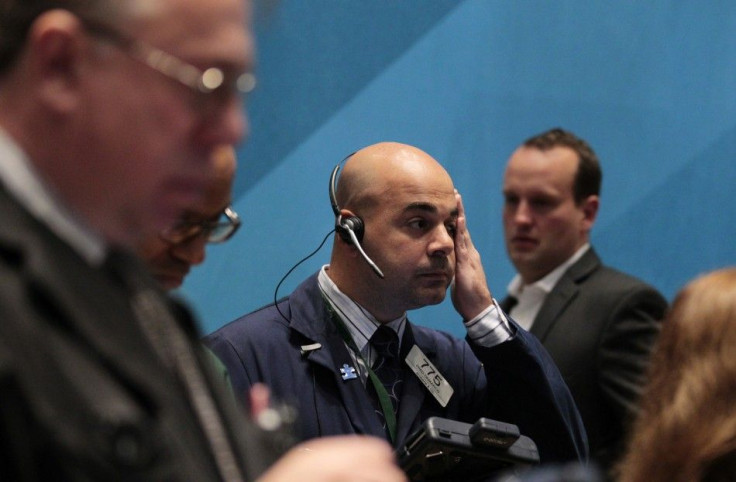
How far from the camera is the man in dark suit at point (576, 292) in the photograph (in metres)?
3.59

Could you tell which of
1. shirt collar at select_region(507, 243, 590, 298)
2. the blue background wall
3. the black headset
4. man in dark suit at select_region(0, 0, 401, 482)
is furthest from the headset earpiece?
man in dark suit at select_region(0, 0, 401, 482)

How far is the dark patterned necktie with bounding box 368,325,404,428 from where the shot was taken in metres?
2.87

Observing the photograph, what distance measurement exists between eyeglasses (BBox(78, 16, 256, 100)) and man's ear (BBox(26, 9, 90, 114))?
0.06ft

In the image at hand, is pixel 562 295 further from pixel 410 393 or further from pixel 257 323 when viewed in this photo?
pixel 257 323

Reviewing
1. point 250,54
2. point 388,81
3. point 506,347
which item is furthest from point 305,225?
point 250,54

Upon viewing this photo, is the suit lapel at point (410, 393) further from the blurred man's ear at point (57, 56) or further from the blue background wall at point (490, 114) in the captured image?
the blurred man's ear at point (57, 56)

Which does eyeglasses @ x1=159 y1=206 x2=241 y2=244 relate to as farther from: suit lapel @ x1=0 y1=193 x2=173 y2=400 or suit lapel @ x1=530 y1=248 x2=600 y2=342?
suit lapel @ x1=530 y1=248 x2=600 y2=342

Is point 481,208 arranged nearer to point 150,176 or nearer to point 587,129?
point 587,129

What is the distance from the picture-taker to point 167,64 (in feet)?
3.21

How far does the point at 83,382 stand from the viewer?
2.87ft

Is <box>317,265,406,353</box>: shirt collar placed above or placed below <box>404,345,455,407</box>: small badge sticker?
above

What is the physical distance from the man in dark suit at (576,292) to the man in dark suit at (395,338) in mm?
438

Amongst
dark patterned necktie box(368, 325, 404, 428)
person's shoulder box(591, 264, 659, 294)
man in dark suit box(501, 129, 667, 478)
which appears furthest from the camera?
person's shoulder box(591, 264, 659, 294)

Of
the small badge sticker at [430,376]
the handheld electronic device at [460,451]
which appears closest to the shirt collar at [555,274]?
the small badge sticker at [430,376]
